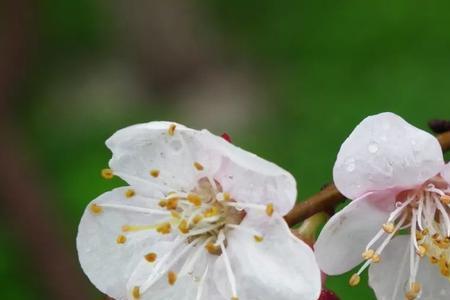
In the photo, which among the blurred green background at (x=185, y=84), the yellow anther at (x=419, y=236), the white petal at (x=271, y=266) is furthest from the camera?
the blurred green background at (x=185, y=84)

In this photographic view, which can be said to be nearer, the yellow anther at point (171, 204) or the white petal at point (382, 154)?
the white petal at point (382, 154)

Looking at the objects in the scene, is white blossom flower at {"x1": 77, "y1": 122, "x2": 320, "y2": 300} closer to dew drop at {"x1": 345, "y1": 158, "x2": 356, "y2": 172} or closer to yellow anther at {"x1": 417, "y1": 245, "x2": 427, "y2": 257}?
dew drop at {"x1": 345, "y1": 158, "x2": 356, "y2": 172}

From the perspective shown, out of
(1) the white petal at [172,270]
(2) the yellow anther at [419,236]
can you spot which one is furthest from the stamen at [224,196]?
(2) the yellow anther at [419,236]

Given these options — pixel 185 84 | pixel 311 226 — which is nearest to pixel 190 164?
pixel 311 226

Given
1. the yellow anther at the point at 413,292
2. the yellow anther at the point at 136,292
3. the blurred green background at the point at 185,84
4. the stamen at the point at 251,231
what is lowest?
the blurred green background at the point at 185,84

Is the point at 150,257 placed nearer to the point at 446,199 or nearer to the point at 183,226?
the point at 183,226

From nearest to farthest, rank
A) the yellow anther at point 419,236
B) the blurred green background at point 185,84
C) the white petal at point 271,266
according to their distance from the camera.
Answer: the white petal at point 271,266
the yellow anther at point 419,236
the blurred green background at point 185,84

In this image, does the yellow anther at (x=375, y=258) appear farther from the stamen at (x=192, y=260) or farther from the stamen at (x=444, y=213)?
the stamen at (x=192, y=260)
